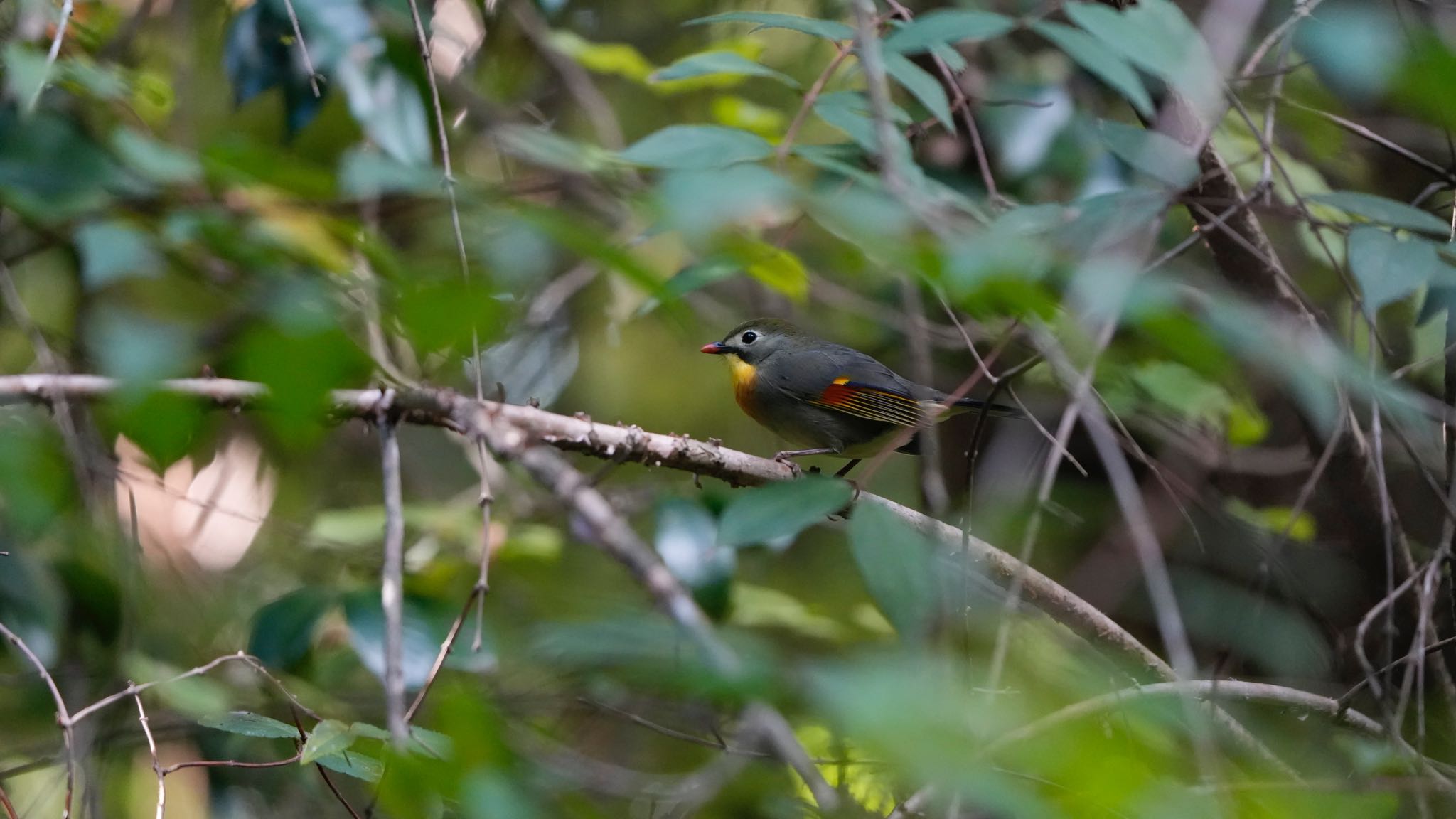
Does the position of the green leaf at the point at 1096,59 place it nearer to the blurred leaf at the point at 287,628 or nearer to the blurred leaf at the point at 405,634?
the blurred leaf at the point at 405,634

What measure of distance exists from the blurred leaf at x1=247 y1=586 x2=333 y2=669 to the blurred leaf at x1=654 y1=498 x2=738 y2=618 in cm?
98

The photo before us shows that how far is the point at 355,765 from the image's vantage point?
1.94 m

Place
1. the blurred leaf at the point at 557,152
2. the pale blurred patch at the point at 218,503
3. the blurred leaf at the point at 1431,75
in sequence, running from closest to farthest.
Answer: the blurred leaf at the point at 1431,75 < the blurred leaf at the point at 557,152 < the pale blurred patch at the point at 218,503

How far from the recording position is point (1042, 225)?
2.28 metres

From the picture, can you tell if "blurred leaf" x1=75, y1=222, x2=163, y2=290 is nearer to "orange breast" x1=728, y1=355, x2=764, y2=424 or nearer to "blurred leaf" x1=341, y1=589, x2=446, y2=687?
"blurred leaf" x1=341, y1=589, x2=446, y2=687

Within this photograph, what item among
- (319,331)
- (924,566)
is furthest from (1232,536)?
(319,331)

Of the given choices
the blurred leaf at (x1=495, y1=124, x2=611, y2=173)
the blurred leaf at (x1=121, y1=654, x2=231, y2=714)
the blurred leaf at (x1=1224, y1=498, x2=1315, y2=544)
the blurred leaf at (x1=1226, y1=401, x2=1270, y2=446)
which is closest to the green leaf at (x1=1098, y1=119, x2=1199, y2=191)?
the blurred leaf at (x1=495, y1=124, x2=611, y2=173)

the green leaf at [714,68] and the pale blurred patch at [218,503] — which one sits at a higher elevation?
the green leaf at [714,68]

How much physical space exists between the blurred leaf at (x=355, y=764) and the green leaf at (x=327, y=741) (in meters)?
0.04

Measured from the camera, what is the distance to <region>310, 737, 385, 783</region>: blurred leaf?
6.21ft

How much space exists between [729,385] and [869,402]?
2.33 m

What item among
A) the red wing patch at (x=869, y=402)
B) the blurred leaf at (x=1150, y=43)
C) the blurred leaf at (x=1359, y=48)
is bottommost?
the red wing patch at (x=869, y=402)

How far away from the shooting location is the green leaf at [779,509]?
1170 mm

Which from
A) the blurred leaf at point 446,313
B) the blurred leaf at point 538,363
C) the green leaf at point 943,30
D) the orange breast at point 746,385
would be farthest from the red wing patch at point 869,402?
the blurred leaf at point 446,313
